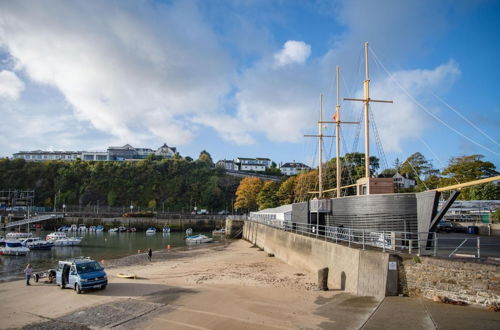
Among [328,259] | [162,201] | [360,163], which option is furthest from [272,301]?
[162,201]

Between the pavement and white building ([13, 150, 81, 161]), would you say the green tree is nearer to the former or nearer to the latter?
white building ([13, 150, 81, 161])

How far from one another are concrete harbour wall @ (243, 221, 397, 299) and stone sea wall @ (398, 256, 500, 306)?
59 centimetres

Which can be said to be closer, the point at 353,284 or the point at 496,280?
the point at 496,280

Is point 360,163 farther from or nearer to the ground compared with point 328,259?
farther from the ground

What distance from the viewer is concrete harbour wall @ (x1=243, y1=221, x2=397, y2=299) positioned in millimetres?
12961

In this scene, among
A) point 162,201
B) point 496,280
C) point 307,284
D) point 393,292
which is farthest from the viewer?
point 162,201

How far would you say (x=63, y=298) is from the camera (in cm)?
1661

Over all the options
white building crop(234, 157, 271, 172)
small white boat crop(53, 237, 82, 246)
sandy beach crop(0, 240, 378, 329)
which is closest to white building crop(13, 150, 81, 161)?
white building crop(234, 157, 271, 172)

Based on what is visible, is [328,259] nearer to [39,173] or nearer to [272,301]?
[272,301]

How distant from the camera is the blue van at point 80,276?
1716 centimetres

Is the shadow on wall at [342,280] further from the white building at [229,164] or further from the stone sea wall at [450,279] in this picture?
the white building at [229,164]

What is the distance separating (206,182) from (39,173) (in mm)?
63109

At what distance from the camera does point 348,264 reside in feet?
49.9

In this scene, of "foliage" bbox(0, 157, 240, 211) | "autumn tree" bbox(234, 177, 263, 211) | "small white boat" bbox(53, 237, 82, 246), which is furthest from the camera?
"foliage" bbox(0, 157, 240, 211)
